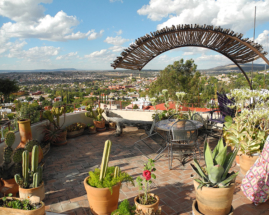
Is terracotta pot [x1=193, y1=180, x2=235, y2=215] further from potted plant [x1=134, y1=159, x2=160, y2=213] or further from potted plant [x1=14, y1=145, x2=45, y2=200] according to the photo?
potted plant [x1=14, y1=145, x2=45, y2=200]

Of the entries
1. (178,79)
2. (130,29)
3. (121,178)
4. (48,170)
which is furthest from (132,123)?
(178,79)

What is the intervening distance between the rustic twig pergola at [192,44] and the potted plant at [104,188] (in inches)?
124

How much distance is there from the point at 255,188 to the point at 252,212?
0.94 feet

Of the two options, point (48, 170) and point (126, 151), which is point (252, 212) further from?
point (48, 170)

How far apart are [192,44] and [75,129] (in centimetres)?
423

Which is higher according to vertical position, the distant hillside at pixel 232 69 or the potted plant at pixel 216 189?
the distant hillside at pixel 232 69

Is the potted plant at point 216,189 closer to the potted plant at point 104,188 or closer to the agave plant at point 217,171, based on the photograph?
the agave plant at point 217,171

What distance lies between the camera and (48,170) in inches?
147

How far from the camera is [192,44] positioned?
204 inches

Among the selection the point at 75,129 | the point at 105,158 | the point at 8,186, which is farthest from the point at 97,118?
the point at 105,158

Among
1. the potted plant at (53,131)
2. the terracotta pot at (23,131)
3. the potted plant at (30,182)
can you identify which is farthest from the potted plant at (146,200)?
the potted plant at (53,131)

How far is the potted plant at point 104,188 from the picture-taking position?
219cm

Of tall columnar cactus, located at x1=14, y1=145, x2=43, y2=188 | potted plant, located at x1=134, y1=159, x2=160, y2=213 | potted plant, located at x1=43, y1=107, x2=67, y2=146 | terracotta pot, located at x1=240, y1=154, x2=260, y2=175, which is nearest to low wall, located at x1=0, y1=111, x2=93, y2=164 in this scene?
potted plant, located at x1=43, y1=107, x2=67, y2=146

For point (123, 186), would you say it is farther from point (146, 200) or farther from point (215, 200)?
point (215, 200)
